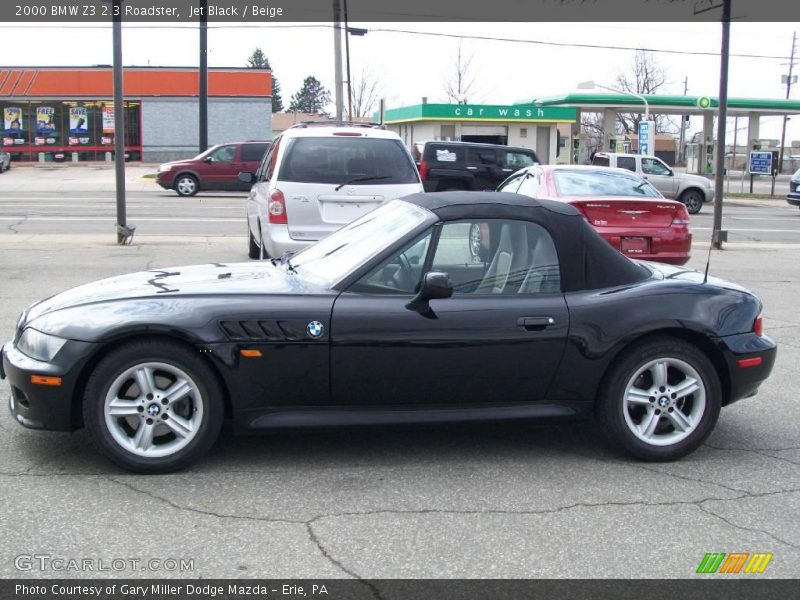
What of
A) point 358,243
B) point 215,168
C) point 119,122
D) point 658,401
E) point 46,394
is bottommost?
point 658,401

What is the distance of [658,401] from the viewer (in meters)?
5.04

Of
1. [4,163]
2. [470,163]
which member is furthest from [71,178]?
[470,163]

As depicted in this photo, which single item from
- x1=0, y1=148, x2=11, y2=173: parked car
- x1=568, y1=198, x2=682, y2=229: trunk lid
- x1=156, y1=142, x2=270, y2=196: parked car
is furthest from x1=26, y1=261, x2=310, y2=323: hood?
x1=0, y1=148, x2=11, y2=173: parked car

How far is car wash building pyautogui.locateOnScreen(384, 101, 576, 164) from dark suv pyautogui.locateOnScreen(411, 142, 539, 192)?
1208 inches

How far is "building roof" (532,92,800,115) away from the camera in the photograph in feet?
149

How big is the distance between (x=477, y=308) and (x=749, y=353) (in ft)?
5.21

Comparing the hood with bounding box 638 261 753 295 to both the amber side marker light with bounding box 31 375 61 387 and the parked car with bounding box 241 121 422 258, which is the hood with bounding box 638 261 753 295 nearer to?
the amber side marker light with bounding box 31 375 61 387

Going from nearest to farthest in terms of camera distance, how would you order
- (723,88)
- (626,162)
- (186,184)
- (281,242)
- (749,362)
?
1. (749,362)
2. (281,242)
3. (723,88)
4. (626,162)
5. (186,184)

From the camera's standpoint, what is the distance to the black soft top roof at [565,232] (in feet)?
16.7

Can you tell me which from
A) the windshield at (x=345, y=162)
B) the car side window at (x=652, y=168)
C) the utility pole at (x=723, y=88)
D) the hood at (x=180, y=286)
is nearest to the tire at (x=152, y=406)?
the hood at (x=180, y=286)

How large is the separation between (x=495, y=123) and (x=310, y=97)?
80.8 meters

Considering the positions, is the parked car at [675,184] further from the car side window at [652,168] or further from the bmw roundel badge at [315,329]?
the bmw roundel badge at [315,329]

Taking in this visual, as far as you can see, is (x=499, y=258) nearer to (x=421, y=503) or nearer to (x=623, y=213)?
(x=421, y=503)
